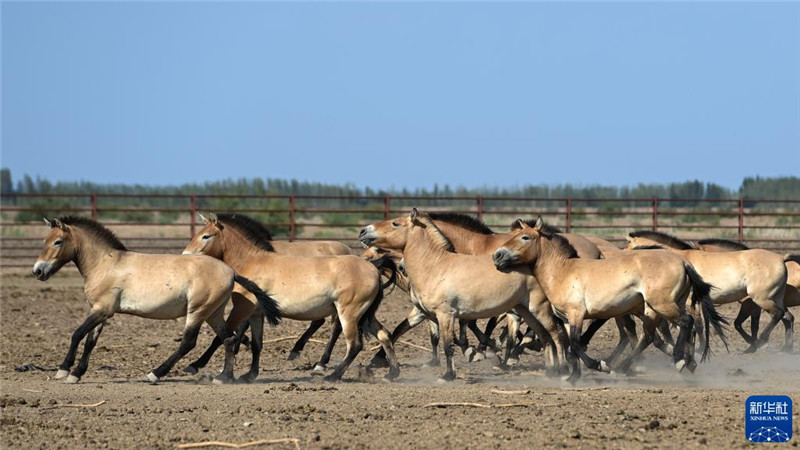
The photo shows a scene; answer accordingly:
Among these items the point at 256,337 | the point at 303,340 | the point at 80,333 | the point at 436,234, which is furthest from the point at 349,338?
the point at 80,333

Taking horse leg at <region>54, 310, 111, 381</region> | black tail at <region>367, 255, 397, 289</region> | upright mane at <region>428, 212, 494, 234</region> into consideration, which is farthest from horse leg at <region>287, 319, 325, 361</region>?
horse leg at <region>54, 310, 111, 381</region>

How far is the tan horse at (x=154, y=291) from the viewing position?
35.1 ft

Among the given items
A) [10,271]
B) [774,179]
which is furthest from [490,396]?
[774,179]

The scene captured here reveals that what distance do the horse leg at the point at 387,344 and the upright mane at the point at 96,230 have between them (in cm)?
264

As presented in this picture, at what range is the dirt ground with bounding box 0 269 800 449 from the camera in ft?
25.4

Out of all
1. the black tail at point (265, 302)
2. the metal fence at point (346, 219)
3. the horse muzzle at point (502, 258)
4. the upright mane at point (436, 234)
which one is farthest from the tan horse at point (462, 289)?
the metal fence at point (346, 219)

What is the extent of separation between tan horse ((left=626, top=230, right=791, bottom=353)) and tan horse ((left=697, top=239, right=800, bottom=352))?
49cm

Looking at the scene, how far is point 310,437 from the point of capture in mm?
7719

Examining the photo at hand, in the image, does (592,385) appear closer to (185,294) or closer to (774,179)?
(185,294)

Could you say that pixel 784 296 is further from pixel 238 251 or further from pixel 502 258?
pixel 238 251

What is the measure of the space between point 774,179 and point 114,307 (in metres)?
50.7

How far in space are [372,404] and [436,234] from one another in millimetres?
2987

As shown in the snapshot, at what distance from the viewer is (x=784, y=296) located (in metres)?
14.5

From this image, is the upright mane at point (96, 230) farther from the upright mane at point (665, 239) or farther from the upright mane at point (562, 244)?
the upright mane at point (665, 239)
